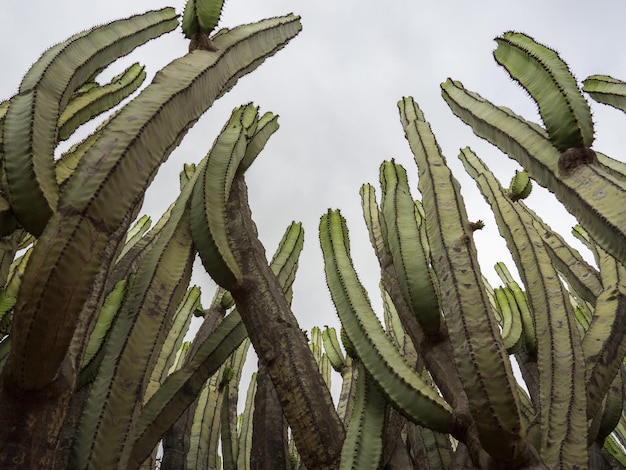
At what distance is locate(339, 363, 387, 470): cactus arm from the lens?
95.1 inches

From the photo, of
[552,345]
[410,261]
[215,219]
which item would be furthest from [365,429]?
[215,219]

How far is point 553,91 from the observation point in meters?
2.53

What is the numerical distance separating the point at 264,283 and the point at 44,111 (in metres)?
1.41

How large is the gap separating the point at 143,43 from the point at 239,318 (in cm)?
164

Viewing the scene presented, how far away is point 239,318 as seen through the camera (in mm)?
3127

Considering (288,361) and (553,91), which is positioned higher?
(553,91)

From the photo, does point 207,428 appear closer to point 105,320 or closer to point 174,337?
point 174,337

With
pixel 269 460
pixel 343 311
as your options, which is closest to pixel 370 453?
pixel 343 311

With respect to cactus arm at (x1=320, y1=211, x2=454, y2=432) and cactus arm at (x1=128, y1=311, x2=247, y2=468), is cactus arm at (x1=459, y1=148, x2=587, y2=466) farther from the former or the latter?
cactus arm at (x1=128, y1=311, x2=247, y2=468)

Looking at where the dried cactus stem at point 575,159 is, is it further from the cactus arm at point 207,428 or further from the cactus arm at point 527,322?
the cactus arm at point 207,428

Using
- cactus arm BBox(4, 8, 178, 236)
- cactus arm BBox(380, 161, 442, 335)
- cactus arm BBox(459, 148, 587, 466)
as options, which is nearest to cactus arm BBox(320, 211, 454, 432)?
Answer: cactus arm BBox(380, 161, 442, 335)

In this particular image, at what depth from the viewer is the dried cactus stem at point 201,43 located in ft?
9.01

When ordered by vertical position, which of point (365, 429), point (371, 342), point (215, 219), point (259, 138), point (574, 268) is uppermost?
point (259, 138)

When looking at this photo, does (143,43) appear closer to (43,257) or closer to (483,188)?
(43,257)
